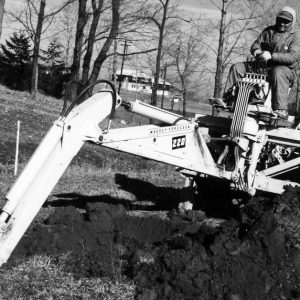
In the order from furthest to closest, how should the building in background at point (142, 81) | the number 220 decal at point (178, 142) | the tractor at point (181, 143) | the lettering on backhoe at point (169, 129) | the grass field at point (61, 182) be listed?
the building in background at point (142, 81), the number 220 decal at point (178, 142), the lettering on backhoe at point (169, 129), the tractor at point (181, 143), the grass field at point (61, 182)

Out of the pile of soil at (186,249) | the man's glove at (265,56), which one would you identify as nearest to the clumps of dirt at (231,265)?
the pile of soil at (186,249)

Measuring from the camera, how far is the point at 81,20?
86.9 feet

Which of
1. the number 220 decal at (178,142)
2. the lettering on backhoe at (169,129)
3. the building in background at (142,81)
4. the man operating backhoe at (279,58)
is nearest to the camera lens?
the lettering on backhoe at (169,129)

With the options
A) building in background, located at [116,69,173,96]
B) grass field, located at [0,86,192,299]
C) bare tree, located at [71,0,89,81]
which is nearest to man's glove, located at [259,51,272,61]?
grass field, located at [0,86,192,299]

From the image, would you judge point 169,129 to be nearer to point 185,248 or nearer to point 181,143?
point 181,143

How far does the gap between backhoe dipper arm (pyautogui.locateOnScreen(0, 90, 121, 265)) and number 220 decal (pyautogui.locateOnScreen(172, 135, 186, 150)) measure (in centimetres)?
149

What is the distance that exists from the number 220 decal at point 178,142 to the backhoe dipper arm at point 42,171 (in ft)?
4.88

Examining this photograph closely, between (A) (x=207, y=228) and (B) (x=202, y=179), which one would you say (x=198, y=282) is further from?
(B) (x=202, y=179)

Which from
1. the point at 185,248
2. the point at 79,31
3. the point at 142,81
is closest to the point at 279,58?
the point at 185,248

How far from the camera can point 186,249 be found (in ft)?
21.1

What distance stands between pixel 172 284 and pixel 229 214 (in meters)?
4.35

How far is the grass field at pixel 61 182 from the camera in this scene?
542 cm

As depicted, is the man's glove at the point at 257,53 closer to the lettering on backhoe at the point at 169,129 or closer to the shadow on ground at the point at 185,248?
the lettering on backhoe at the point at 169,129

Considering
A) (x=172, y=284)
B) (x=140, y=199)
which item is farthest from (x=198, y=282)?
(x=140, y=199)
